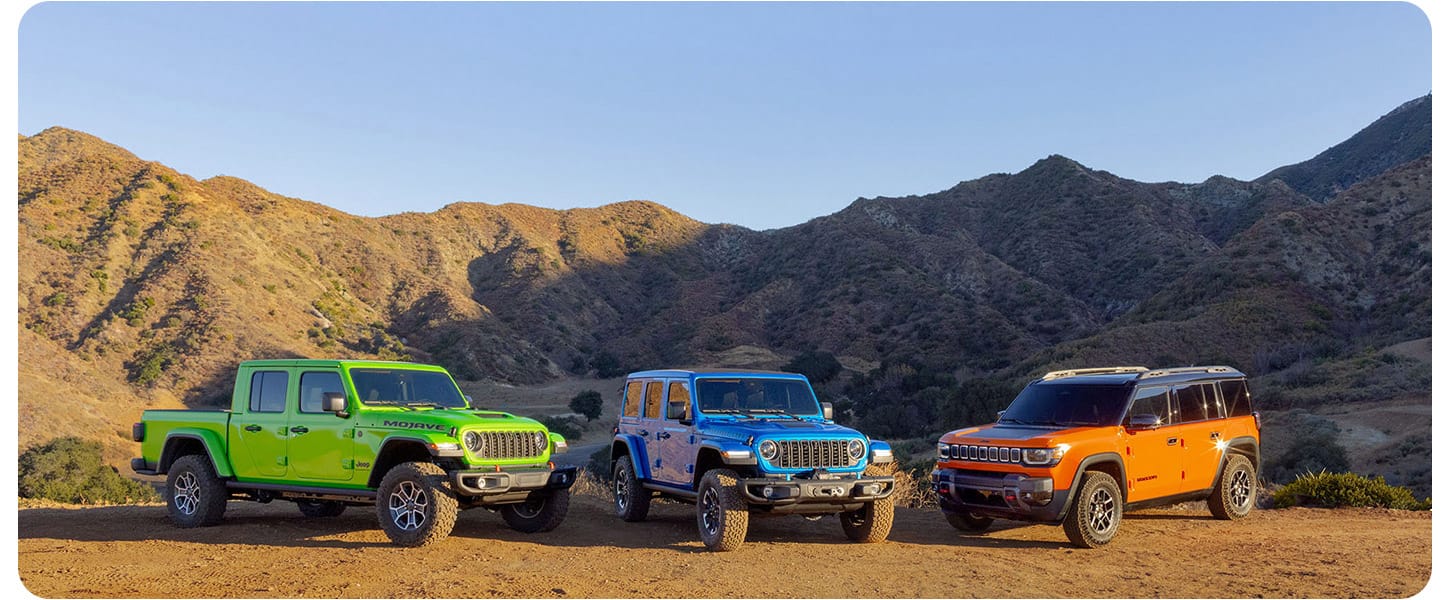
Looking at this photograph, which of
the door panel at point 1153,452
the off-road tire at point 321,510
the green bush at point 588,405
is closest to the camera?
the door panel at point 1153,452

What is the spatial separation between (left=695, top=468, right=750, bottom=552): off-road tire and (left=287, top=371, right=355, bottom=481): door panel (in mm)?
4028

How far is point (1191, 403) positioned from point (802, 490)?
543cm

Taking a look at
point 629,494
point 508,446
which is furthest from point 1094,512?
point 508,446

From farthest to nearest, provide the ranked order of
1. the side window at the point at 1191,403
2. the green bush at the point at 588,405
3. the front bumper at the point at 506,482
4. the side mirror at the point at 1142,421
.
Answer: the green bush at the point at 588,405 < the side window at the point at 1191,403 < the side mirror at the point at 1142,421 < the front bumper at the point at 506,482

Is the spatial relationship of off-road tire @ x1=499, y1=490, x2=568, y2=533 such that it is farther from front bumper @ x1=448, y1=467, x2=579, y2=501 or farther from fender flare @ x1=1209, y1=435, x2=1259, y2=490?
fender flare @ x1=1209, y1=435, x2=1259, y2=490

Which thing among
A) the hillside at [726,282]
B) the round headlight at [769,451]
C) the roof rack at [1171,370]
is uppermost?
the hillside at [726,282]

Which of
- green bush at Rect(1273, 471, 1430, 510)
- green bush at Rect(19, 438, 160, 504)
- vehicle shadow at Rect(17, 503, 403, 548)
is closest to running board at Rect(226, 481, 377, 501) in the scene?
vehicle shadow at Rect(17, 503, 403, 548)

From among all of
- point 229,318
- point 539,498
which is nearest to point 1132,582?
point 539,498

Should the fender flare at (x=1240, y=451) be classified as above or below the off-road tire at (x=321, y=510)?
above

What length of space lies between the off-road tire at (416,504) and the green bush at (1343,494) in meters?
12.9

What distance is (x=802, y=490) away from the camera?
1008 cm

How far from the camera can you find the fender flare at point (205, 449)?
1143cm

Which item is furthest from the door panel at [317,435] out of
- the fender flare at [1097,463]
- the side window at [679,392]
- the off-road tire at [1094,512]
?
the off-road tire at [1094,512]

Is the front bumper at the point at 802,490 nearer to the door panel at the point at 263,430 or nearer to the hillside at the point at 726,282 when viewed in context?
the door panel at the point at 263,430
